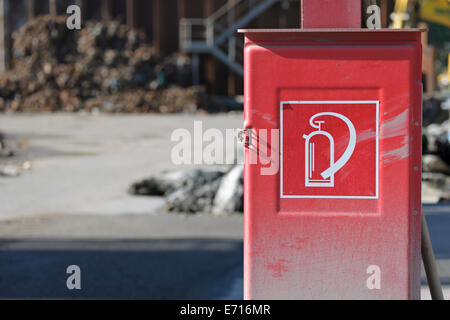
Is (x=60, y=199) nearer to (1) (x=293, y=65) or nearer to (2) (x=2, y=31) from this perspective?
(1) (x=293, y=65)

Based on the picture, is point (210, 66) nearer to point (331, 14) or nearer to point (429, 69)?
point (429, 69)

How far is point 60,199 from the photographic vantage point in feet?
28.6

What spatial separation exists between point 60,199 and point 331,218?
636 centimetres

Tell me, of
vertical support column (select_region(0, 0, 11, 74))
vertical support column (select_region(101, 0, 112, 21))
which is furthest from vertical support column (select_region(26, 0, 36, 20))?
vertical support column (select_region(101, 0, 112, 21))

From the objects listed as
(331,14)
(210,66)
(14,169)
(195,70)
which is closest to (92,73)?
(195,70)

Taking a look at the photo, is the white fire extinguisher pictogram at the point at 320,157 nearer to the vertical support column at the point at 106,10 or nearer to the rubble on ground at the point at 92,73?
the rubble on ground at the point at 92,73

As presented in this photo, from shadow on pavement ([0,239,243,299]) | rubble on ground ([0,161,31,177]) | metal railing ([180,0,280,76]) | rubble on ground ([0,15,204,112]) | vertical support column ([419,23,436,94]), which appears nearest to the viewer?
shadow on pavement ([0,239,243,299])

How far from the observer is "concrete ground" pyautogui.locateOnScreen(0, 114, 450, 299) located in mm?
4926

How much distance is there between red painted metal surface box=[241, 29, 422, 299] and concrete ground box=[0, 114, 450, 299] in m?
1.72

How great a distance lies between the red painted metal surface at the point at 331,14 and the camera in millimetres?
2977

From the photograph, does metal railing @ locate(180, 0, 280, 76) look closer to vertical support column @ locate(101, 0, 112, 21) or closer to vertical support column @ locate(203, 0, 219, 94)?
vertical support column @ locate(203, 0, 219, 94)

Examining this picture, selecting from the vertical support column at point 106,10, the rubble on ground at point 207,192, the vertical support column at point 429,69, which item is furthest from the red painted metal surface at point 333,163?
the vertical support column at point 106,10

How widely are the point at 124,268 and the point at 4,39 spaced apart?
27614 millimetres
